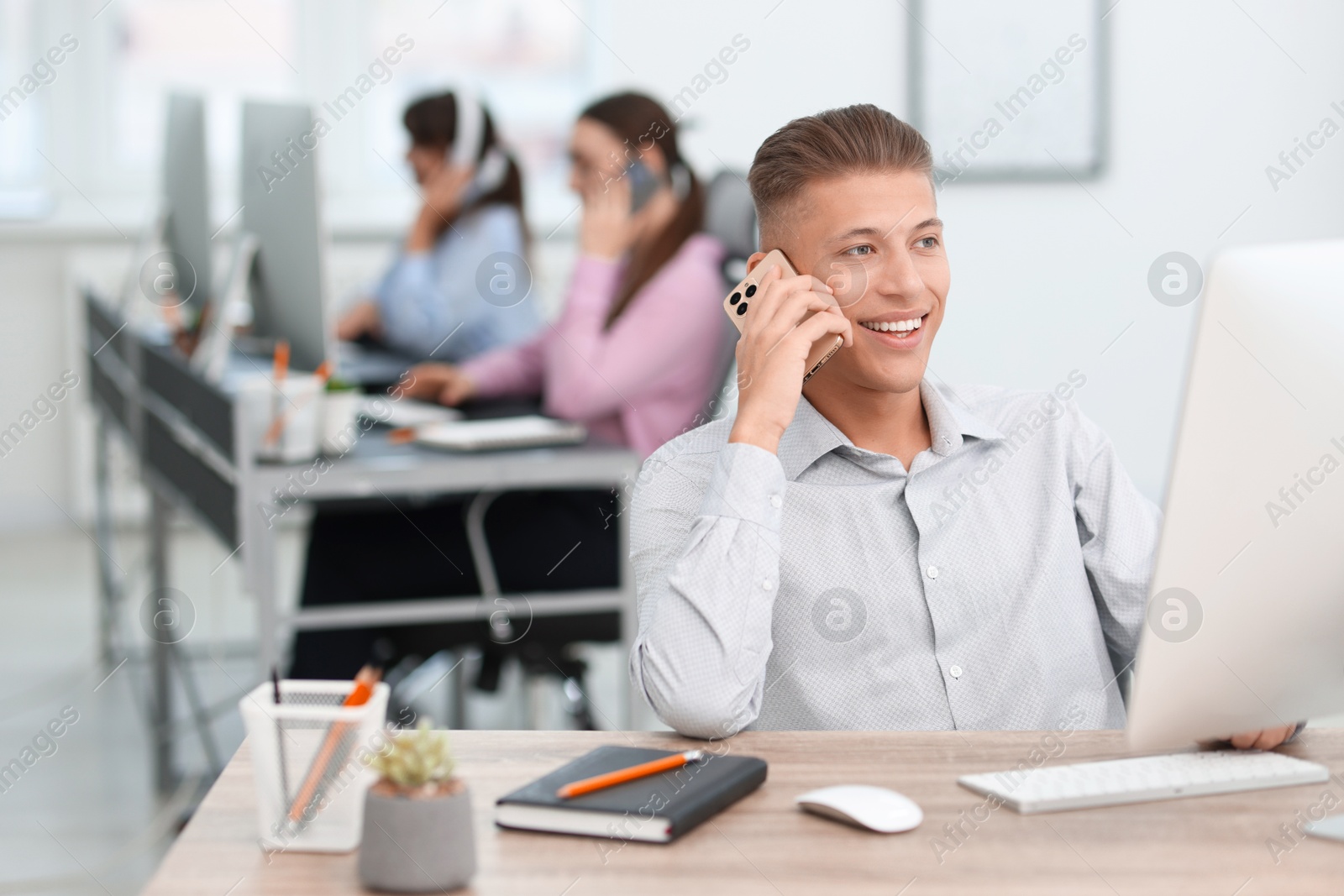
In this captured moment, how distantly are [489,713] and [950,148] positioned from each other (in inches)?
98.7

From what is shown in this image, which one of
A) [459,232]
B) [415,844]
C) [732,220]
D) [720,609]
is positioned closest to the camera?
[415,844]

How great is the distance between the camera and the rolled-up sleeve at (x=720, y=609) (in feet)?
3.54

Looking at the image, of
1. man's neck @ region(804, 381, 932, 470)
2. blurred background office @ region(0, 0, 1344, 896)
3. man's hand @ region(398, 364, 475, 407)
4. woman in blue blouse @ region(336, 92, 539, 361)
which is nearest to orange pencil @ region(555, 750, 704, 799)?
man's neck @ region(804, 381, 932, 470)

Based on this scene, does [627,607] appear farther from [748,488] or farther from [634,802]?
[634,802]

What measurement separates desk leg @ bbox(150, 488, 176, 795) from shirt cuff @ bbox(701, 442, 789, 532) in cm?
208

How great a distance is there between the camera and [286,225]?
98.4 inches

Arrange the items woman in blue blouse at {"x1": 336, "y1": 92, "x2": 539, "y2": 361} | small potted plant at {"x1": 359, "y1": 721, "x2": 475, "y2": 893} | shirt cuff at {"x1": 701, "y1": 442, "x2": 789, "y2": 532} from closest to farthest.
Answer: small potted plant at {"x1": 359, "y1": 721, "x2": 475, "y2": 893} → shirt cuff at {"x1": 701, "y1": 442, "x2": 789, "y2": 532} → woman in blue blouse at {"x1": 336, "y1": 92, "x2": 539, "y2": 361}

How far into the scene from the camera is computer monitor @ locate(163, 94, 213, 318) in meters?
2.99

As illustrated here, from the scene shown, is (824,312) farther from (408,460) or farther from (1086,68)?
(1086,68)

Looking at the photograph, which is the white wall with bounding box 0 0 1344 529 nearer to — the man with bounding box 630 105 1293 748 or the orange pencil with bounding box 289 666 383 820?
the man with bounding box 630 105 1293 748

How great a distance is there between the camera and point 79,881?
226 cm

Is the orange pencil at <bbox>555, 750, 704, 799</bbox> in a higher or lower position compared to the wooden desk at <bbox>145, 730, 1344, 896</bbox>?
higher

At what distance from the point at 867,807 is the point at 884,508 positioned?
0.44 meters

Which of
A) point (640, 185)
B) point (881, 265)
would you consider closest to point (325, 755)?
point (881, 265)
